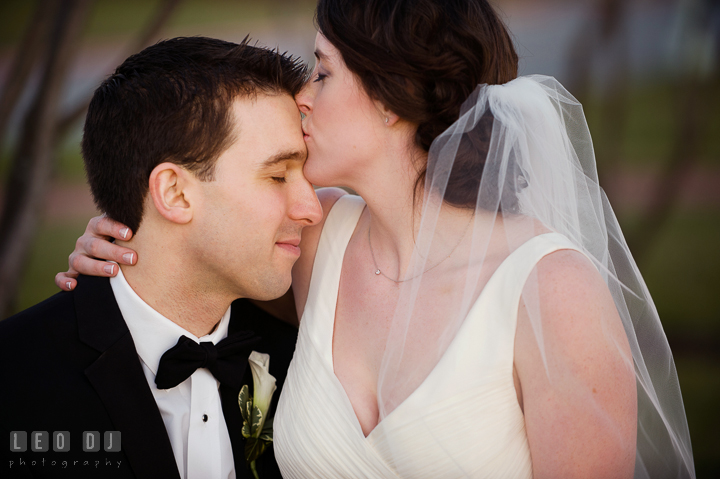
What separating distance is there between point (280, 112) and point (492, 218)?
2.76 ft

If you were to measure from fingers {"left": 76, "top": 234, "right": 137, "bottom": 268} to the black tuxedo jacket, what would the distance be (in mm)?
101

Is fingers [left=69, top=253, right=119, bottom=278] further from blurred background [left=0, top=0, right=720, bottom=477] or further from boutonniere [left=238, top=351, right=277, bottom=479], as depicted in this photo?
blurred background [left=0, top=0, right=720, bottom=477]

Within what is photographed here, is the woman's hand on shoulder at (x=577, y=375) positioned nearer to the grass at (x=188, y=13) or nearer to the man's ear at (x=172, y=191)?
the man's ear at (x=172, y=191)

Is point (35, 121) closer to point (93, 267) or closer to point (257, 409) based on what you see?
point (93, 267)

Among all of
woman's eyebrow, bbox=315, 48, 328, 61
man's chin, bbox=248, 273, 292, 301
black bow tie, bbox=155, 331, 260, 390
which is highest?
woman's eyebrow, bbox=315, 48, 328, 61

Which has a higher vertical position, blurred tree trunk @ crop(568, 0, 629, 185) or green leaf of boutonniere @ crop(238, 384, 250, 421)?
blurred tree trunk @ crop(568, 0, 629, 185)

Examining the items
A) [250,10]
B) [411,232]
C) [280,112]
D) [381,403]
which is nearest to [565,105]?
[411,232]

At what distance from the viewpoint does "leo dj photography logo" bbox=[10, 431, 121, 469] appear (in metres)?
1.58

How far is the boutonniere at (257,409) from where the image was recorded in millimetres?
2029

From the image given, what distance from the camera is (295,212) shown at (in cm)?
209

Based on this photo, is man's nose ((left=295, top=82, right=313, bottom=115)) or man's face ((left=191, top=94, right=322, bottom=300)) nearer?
man's face ((left=191, top=94, right=322, bottom=300))

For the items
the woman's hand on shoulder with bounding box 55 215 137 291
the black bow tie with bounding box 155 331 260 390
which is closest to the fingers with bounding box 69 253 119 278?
the woman's hand on shoulder with bounding box 55 215 137 291

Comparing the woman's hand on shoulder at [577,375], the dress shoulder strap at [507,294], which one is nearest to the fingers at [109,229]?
the dress shoulder strap at [507,294]

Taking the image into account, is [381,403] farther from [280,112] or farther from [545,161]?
[280,112]
